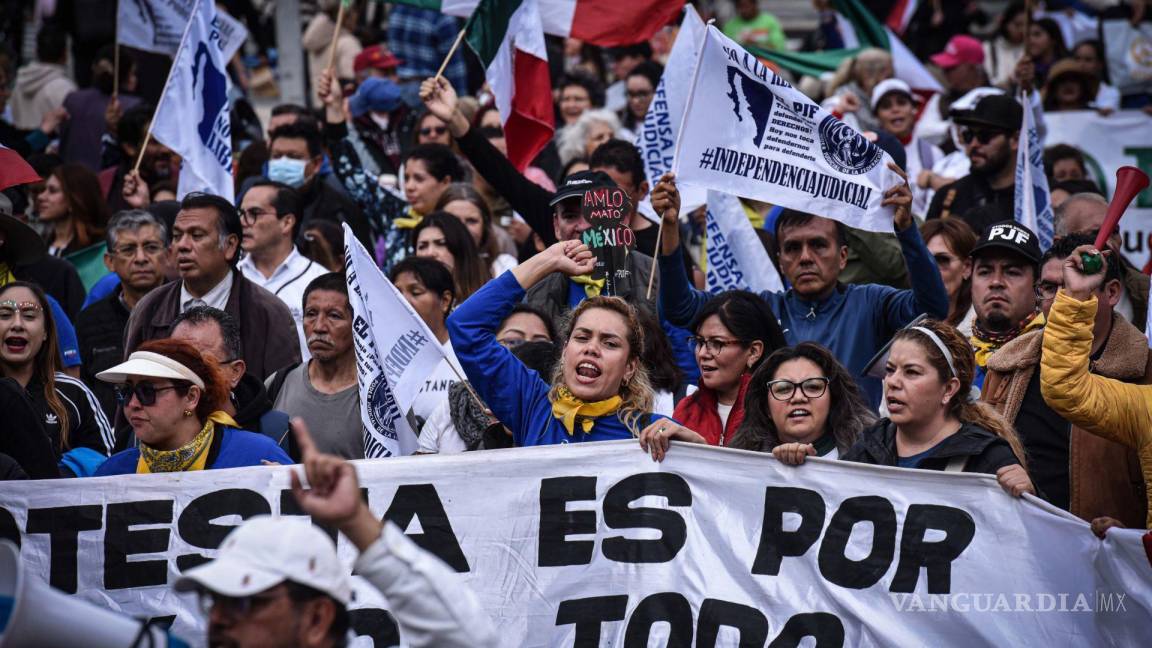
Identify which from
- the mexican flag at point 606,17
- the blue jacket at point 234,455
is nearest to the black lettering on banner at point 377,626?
the blue jacket at point 234,455

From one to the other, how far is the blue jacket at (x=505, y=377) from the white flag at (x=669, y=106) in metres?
3.34

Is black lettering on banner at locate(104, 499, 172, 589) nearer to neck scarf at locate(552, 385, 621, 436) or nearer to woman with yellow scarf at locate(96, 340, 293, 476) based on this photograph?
woman with yellow scarf at locate(96, 340, 293, 476)

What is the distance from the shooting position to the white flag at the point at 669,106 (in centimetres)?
974

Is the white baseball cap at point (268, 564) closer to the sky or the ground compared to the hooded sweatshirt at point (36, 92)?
closer to the ground

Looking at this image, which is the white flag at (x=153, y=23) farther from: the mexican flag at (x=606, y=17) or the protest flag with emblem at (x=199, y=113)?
the mexican flag at (x=606, y=17)

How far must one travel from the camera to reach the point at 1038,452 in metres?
6.47

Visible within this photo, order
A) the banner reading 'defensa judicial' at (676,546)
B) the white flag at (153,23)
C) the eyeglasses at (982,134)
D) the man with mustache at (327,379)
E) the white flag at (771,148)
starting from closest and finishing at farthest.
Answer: the banner reading 'defensa judicial' at (676,546)
the man with mustache at (327,379)
the white flag at (771,148)
the eyeglasses at (982,134)
the white flag at (153,23)

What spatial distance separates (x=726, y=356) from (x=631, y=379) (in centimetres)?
56

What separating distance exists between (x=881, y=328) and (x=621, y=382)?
152 centimetres

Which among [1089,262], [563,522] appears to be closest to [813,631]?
[563,522]

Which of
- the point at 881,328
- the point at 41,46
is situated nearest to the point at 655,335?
the point at 881,328

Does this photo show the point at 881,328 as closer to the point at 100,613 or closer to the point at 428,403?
the point at 428,403

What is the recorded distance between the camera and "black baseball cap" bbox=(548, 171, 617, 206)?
25.6 ft

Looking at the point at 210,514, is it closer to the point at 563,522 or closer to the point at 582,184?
the point at 563,522
